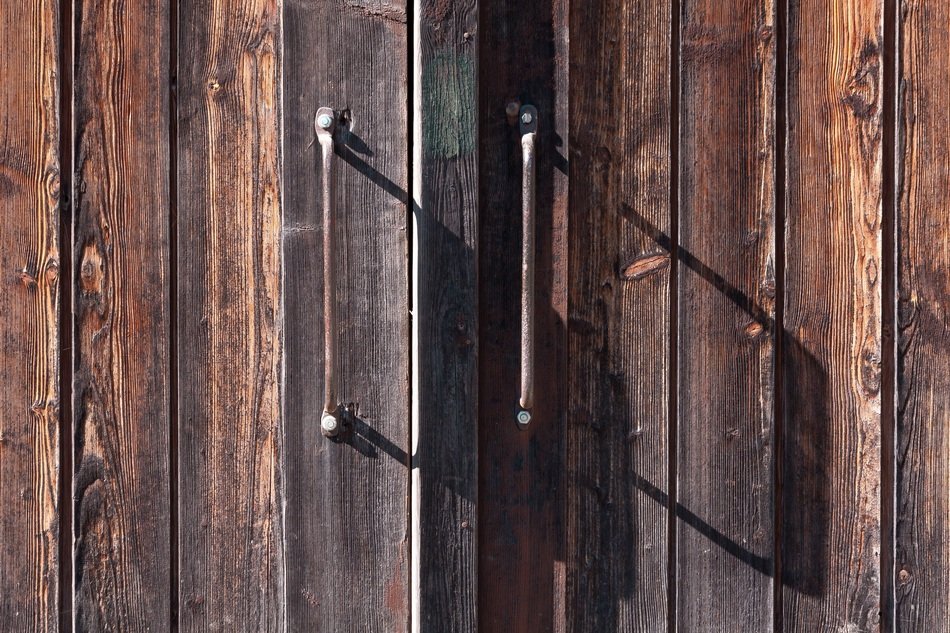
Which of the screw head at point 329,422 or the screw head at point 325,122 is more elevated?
the screw head at point 325,122

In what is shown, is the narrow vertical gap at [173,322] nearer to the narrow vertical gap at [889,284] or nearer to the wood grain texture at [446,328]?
the wood grain texture at [446,328]

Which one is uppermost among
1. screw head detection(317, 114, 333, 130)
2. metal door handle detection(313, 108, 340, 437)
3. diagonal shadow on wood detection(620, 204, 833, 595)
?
screw head detection(317, 114, 333, 130)

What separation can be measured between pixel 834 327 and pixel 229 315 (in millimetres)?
901

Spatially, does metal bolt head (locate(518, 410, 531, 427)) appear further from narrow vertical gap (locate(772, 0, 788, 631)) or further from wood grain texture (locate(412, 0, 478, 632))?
narrow vertical gap (locate(772, 0, 788, 631))

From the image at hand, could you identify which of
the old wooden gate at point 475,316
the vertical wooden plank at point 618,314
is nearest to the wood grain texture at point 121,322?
the old wooden gate at point 475,316

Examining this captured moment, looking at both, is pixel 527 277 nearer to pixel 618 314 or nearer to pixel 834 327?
pixel 618 314

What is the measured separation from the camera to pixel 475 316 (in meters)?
1.08

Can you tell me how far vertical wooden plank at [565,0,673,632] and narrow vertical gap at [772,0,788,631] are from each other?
0.16m

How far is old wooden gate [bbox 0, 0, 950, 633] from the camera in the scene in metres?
1.07

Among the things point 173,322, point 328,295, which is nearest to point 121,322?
point 173,322

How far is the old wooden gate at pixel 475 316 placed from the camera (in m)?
1.07

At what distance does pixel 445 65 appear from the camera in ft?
3.48

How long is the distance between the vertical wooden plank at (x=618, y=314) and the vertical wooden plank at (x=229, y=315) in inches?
17.5

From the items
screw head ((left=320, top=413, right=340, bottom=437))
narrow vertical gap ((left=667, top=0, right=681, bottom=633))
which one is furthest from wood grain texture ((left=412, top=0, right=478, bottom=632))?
narrow vertical gap ((left=667, top=0, right=681, bottom=633))
